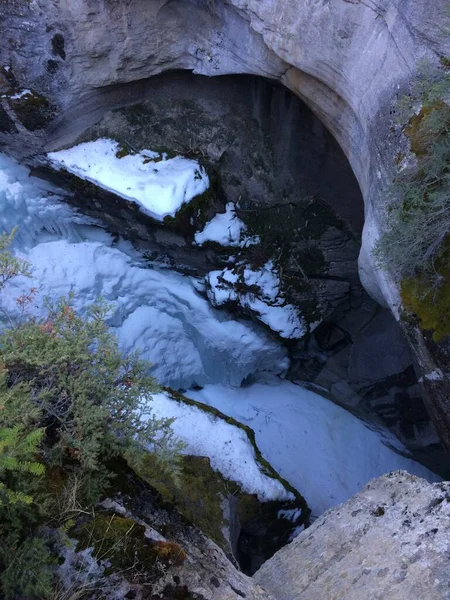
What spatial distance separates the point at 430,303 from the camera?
3.69 m

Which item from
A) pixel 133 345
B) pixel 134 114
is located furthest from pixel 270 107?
pixel 133 345

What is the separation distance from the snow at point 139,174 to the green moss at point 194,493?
3.17 metres

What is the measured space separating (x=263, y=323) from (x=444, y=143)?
11.7 ft

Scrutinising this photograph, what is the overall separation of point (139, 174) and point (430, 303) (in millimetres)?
3914

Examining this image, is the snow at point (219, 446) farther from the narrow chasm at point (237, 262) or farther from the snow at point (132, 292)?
the snow at point (132, 292)

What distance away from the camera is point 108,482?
7.91ft

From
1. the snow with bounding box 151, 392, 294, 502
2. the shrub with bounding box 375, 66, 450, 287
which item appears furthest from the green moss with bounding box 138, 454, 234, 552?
the shrub with bounding box 375, 66, 450, 287

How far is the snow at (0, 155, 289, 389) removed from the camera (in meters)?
6.22

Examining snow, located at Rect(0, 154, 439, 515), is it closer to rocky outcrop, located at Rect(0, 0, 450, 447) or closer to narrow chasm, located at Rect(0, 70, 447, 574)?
narrow chasm, located at Rect(0, 70, 447, 574)

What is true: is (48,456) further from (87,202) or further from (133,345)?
(87,202)

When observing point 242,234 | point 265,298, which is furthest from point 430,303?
point 242,234

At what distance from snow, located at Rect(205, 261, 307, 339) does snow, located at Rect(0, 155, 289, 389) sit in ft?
1.18

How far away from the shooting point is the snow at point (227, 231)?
6.32 metres

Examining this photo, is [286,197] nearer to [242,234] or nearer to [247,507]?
[242,234]
